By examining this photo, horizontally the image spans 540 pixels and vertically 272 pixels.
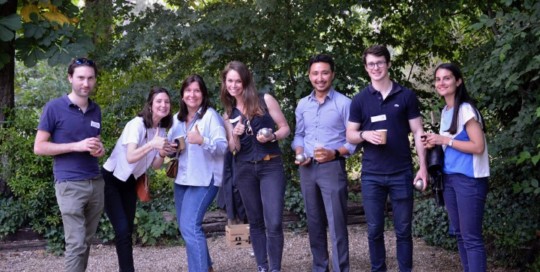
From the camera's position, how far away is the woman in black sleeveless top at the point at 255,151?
4.71 m

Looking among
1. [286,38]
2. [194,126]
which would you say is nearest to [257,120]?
[194,126]

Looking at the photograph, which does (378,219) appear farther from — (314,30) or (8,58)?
(8,58)

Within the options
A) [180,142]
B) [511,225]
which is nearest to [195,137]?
[180,142]

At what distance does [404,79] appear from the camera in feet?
25.5

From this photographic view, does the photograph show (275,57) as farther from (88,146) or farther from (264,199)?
(88,146)

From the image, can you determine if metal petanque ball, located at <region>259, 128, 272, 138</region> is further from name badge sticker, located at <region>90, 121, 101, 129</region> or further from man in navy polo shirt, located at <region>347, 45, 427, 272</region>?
name badge sticker, located at <region>90, 121, 101, 129</region>

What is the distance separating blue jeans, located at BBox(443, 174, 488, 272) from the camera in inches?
165

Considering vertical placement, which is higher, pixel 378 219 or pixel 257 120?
pixel 257 120

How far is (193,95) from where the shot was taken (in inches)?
186

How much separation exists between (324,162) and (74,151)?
1.80 meters

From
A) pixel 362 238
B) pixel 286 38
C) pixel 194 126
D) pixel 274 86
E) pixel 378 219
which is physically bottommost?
pixel 362 238

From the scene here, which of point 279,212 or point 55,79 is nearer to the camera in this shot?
point 279,212

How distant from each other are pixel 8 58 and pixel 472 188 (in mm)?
5029

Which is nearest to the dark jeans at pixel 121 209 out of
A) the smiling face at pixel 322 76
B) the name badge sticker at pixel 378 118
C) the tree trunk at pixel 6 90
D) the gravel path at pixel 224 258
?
the gravel path at pixel 224 258
